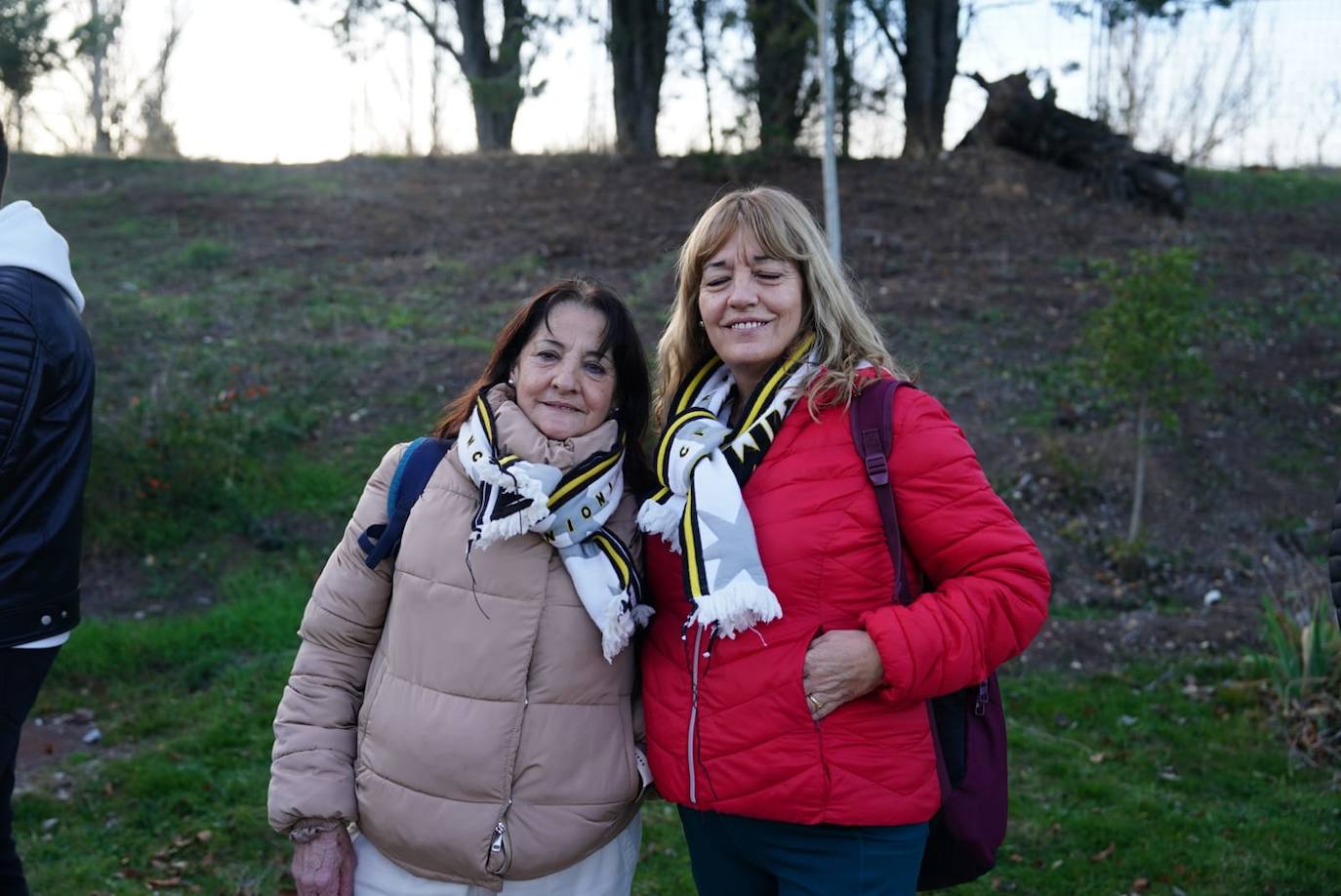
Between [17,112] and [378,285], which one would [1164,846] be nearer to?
[378,285]

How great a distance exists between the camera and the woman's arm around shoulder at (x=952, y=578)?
215cm

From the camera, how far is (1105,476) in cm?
800

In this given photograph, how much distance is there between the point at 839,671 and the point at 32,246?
210 centimetres

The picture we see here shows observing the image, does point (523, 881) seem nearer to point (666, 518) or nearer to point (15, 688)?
point (666, 518)

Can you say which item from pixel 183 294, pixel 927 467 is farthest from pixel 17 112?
pixel 927 467

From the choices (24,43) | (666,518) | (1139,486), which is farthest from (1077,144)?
(666,518)

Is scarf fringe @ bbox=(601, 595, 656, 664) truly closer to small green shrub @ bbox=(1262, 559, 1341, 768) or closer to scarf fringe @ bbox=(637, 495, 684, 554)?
scarf fringe @ bbox=(637, 495, 684, 554)

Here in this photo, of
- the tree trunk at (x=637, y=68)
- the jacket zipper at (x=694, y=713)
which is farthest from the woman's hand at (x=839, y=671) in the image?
the tree trunk at (x=637, y=68)

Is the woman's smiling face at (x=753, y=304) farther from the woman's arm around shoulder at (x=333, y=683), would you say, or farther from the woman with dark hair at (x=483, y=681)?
the woman's arm around shoulder at (x=333, y=683)

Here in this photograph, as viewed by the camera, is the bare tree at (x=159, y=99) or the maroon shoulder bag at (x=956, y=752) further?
the bare tree at (x=159, y=99)

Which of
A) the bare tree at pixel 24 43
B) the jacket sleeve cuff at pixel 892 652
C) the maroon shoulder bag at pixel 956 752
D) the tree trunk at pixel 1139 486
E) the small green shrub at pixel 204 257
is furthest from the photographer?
the bare tree at pixel 24 43

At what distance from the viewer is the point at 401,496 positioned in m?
2.42

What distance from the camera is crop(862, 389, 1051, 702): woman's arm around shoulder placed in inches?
84.6

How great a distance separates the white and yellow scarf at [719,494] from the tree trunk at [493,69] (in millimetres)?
10880
